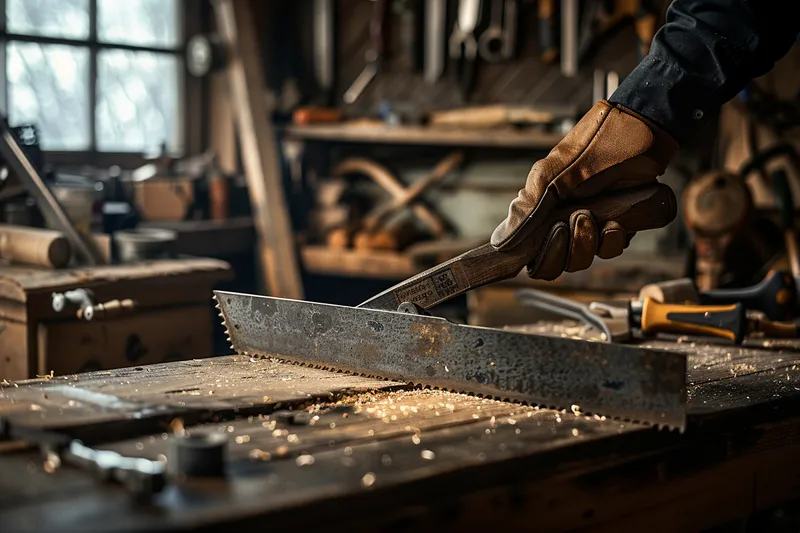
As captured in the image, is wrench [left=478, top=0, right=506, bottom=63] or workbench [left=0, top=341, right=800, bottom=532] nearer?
workbench [left=0, top=341, right=800, bottom=532]

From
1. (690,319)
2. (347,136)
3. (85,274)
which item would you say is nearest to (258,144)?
(347,136)

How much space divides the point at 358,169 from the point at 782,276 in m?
3.87

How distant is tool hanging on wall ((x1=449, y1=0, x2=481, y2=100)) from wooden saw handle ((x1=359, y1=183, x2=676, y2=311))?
3768mm

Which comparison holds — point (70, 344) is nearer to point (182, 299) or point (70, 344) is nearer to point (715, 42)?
point (182, 299)

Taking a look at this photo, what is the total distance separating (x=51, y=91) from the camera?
601 centimetres

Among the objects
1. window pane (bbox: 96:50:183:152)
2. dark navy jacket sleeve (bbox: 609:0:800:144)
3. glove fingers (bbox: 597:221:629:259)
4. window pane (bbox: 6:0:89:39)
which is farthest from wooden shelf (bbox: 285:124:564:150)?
glove fingers (bbox: 597:221:629:259)

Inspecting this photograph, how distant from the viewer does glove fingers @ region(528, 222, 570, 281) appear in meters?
2.29

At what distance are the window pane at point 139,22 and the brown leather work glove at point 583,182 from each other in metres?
4.57

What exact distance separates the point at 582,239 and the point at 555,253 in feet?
0.22

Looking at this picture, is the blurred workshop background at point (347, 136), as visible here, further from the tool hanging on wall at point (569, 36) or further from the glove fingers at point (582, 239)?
the glove fingers at point (582, 239)

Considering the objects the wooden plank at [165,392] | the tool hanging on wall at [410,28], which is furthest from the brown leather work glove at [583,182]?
the tool hanging on wall at [410,28]

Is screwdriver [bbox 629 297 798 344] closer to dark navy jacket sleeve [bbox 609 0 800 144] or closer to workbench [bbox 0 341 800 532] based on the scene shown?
workbench [bbox 0 341 800 532]

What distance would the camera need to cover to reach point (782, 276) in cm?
322

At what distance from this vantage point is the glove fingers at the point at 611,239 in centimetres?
230
